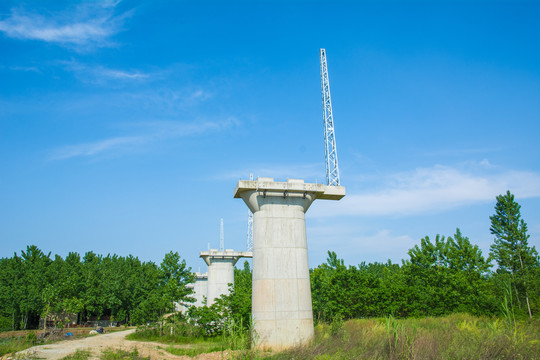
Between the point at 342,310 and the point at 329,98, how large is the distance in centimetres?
2232

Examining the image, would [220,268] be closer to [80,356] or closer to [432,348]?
[80,356]

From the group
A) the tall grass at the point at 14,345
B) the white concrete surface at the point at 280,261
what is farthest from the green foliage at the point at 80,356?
the white concrete surface at the point at 280,261

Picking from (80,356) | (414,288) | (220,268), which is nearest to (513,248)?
(414,288)

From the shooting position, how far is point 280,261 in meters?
18.8

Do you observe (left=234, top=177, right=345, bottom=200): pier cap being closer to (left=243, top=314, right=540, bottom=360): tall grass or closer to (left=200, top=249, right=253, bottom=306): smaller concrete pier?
(left=243, top=314, right=540, bottom=360): tall grass

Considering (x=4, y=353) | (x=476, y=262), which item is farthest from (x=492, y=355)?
(x=476, y=262)

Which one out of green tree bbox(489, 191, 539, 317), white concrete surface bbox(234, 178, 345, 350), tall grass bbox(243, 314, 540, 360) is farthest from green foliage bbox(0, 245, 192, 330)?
green tree bbox(489, 191, 539, 317)

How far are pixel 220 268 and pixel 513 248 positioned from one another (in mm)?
35386

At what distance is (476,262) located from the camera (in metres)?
38.2

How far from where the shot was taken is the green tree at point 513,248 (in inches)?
1735

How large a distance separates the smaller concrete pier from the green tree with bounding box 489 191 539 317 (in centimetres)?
3110

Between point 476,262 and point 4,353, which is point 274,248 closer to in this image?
point 4,353

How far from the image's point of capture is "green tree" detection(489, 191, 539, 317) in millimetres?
44062

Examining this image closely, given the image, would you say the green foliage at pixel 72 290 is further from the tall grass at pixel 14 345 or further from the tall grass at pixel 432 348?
the tall grass at pixel 432 348
